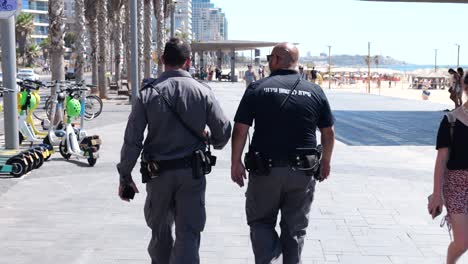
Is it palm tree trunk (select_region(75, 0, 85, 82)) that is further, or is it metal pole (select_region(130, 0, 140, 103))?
palm tree trunk (select_region(75, 0, 85, 82))

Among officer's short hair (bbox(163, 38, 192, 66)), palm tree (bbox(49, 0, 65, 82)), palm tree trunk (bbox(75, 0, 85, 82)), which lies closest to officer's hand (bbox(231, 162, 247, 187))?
officer's short hair (bbox(163, 38, 192, 66))

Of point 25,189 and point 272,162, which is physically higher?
point 272,162

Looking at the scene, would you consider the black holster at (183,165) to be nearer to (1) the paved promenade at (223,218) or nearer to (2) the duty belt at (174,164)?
(2) the duty belt at (174,164)

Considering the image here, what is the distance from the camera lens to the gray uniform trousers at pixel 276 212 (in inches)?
177

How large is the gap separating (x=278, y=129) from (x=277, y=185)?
0.38 metres

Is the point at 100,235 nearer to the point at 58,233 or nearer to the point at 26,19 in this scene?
the point at 58,233

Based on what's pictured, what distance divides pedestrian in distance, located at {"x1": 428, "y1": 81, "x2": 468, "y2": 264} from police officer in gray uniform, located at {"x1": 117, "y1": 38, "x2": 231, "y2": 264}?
1570 millimetres

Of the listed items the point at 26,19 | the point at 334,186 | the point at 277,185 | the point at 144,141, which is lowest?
the point at 334,186

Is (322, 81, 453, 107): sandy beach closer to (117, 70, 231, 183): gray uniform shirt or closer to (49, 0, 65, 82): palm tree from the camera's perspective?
(49, 0, 65, 82): palm tree

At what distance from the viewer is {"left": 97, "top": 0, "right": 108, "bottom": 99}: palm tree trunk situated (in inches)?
1114

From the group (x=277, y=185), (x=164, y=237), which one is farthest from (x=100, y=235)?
(x=277, y=185)

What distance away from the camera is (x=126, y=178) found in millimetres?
4508

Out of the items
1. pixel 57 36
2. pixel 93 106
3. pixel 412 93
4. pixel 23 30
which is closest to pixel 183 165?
pixel 57 36

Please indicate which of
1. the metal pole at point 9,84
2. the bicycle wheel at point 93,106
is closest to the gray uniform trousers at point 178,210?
the metal pole at point 9,84
